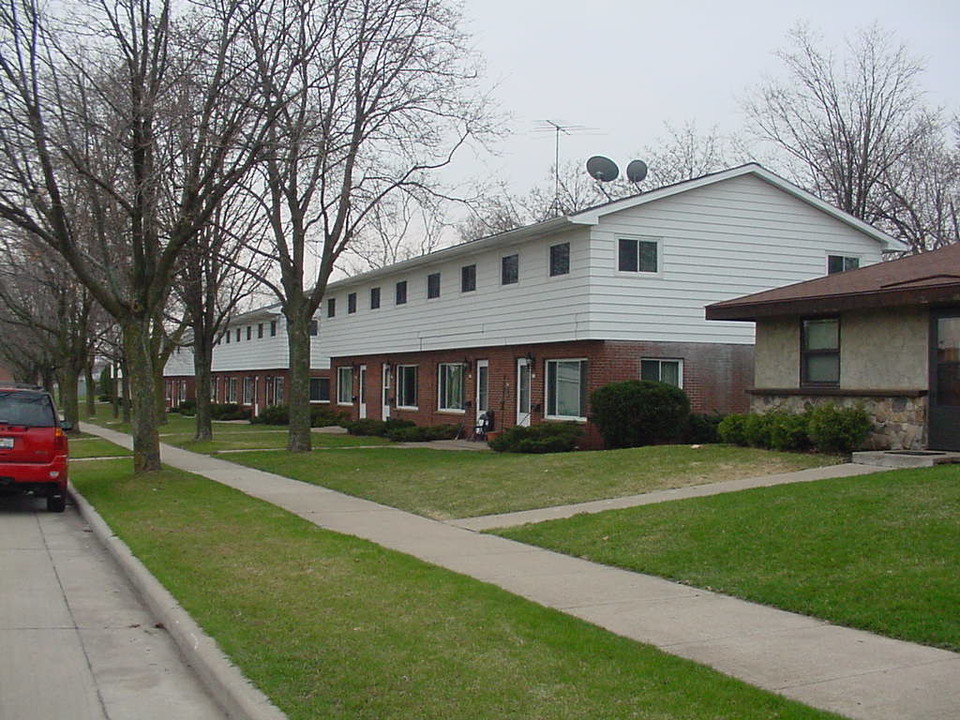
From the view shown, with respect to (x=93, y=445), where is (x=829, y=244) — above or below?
above

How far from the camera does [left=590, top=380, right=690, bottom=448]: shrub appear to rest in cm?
2177

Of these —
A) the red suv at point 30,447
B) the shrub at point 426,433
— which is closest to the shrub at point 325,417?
the shrub at point 426,433

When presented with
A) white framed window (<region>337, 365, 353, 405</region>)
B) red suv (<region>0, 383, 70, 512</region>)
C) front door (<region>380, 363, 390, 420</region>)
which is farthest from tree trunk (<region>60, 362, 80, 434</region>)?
red suv (<region>0, 383, 70, 512</region>)

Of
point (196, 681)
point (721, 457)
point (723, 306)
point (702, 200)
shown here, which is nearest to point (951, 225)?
point (702, 200)

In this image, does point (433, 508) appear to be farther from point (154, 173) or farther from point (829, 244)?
point (829, 244)

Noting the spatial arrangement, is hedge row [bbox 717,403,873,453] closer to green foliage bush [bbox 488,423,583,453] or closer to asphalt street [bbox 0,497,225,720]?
green foliage bush [bbox 488,423,583,453]

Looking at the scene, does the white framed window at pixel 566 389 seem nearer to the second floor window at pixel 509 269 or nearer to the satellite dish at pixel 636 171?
the second floor window at pixel 509 269

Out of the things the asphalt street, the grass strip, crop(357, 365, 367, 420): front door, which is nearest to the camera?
the asphalt street

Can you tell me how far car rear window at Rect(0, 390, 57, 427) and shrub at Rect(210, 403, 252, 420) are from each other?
39370 mm

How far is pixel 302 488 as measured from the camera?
18.2 meters

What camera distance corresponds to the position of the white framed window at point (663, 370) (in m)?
24.2

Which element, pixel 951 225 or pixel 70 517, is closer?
pixel 70 517

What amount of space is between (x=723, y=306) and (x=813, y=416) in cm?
327

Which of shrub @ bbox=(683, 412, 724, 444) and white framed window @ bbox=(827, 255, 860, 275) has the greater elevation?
white framed window @ bbox=(827, 255, 860, 275)
